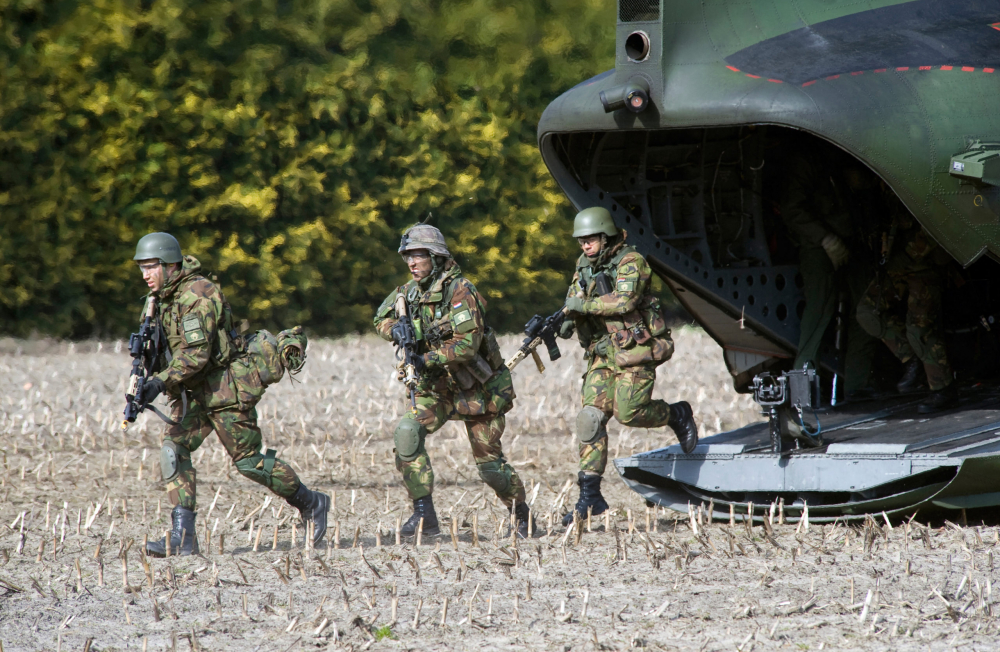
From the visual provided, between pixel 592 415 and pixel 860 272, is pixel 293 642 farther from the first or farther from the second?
pixel 860 272

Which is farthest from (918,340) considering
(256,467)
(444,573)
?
(256,467)

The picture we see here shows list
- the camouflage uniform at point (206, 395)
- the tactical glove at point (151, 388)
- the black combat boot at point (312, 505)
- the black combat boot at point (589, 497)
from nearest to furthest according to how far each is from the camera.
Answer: the tactical glove at point (151, 388)
the camouflage uniform at point (206, 395)
the black combat boot at point (312, 505)
the black combat boot at point (589, 497)

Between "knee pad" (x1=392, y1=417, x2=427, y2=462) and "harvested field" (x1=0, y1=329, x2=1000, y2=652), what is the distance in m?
0.49

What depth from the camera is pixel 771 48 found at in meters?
7.03

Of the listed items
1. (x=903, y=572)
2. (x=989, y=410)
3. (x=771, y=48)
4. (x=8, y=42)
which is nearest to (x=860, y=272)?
(x=989, y=410)

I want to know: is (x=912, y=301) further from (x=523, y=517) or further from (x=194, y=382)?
(x=194, y=382)

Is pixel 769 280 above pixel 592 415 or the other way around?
above

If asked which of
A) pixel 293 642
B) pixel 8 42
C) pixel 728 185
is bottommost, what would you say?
pixel 293 642

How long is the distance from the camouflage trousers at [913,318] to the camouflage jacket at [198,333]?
4.24 metres

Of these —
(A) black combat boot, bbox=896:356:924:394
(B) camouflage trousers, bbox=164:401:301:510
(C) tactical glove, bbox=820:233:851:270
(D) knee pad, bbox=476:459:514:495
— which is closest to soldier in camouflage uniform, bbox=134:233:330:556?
(B) camouflage trousers, bbox=164:401:301:510

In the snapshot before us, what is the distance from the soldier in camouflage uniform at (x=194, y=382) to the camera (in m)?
6.66

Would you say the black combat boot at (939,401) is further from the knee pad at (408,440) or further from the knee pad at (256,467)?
the knee pad at (256,467)

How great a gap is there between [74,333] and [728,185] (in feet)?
30.2

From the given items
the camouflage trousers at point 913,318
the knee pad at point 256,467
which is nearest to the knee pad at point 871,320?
the camouflage trousers at point 913,318
